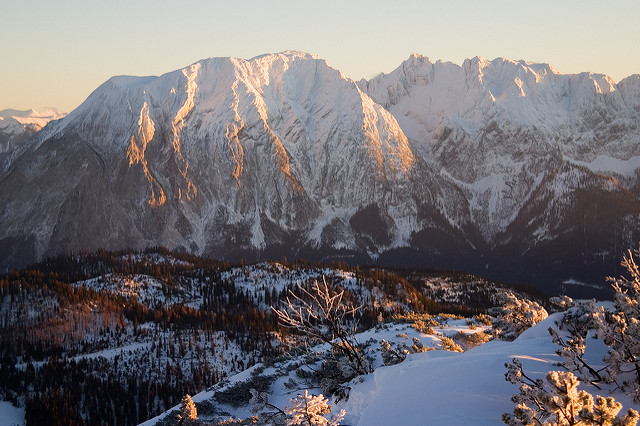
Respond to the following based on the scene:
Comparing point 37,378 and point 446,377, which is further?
point 37,378

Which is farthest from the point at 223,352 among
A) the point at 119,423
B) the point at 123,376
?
the point at 119,423

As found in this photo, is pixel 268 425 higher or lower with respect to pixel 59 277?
higher

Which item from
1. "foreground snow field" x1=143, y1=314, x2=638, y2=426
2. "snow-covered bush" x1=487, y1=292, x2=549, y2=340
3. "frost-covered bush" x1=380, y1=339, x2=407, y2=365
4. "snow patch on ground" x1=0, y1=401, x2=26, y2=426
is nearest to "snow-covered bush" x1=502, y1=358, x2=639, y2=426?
"foreground snow field" x1=143, y1=314, x2=638, y2=426

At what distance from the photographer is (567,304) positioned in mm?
36375

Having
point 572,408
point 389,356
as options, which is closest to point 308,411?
point 572,408

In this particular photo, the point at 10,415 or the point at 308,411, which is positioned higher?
the point at 308,411

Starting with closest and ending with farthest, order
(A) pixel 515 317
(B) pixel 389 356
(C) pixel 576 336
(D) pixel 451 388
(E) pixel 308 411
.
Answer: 1. (E) pixel 308 411
2. (D) pixel 451 388
3. (C) pixel 576 336
4. (B) pixel 389 356
5. (A) pixel 515 317

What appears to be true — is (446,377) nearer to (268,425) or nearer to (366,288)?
(268,425)

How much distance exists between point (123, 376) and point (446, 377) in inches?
4525

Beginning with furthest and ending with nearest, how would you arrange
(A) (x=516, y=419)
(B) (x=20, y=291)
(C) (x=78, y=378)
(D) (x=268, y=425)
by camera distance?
(B) (x=20, y=291)
(C) (x=78, y=378)
(D) (x=268, y=425)
(A) (x=516, y=419)

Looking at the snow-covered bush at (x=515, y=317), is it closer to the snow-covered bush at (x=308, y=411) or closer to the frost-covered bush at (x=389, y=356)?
the frost-covered bush at (x=389, y=356)

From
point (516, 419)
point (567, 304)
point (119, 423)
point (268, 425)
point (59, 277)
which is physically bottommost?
point (119, 423)

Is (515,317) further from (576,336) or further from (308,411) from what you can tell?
(308,411)

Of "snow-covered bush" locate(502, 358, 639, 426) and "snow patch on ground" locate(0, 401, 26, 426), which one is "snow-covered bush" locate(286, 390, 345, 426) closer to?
"snow-covered bush" locate(502, 358, 639, 426)
